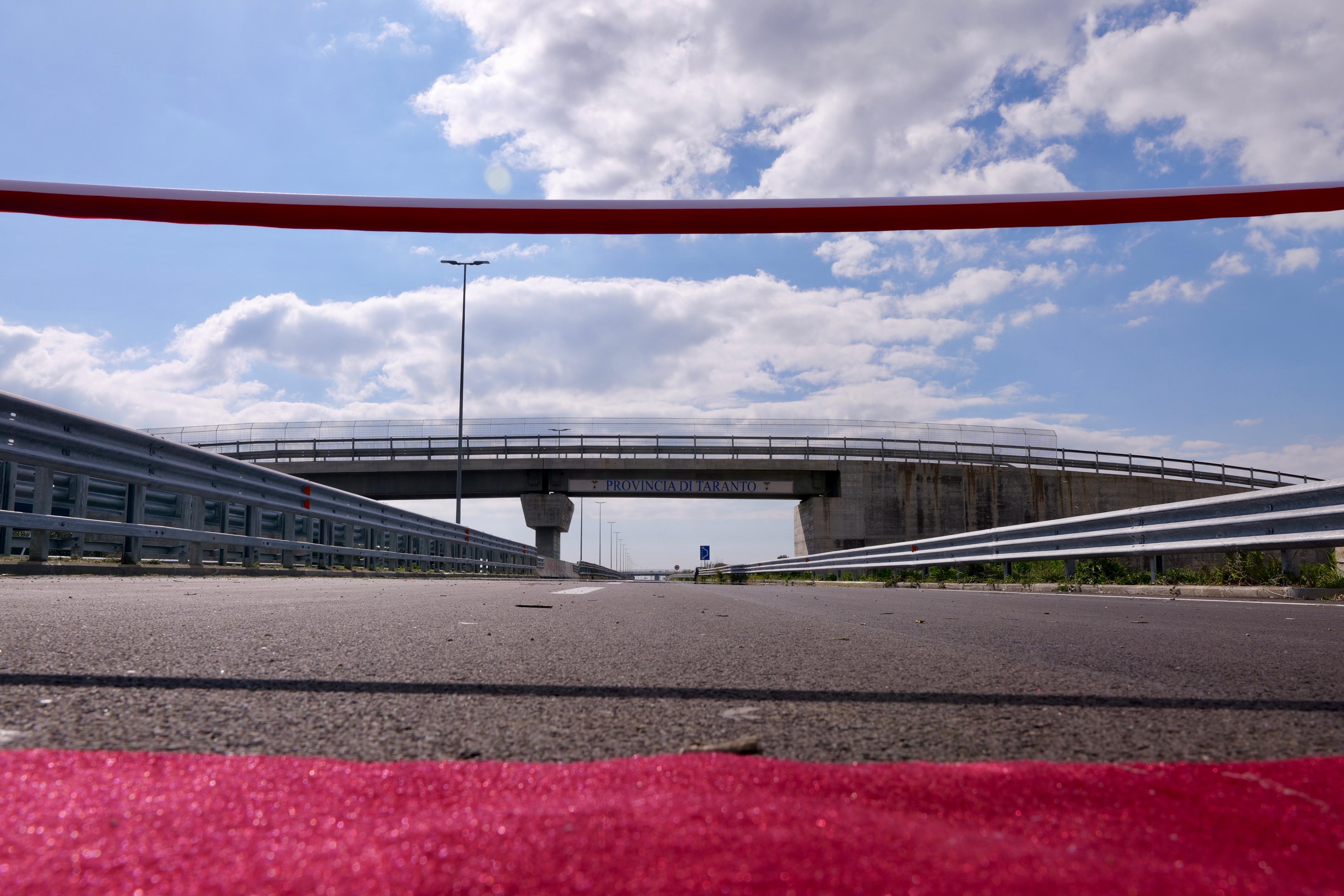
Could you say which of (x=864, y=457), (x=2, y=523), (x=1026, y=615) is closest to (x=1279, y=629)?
(x=1026, y=615)

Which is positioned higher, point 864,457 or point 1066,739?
point 864,457

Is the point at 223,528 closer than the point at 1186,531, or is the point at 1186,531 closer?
the point at 1186,531

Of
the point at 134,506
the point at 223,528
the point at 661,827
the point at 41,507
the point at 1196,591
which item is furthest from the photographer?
the point at 223,528

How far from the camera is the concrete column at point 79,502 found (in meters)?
8.36

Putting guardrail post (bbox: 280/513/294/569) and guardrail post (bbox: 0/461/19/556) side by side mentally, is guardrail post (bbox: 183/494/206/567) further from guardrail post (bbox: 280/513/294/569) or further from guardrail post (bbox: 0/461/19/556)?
guardrail post (bbox: 0/461/19/556)

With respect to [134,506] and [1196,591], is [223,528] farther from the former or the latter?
[1196,591]

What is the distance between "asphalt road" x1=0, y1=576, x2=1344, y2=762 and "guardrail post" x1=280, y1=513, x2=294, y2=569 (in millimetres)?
6736

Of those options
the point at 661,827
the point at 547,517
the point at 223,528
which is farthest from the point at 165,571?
the point at 547,517

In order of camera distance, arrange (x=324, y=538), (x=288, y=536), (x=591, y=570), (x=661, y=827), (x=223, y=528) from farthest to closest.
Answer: (x=591, y=570), (x=324, y=538), (x=288, y=536), (x=223, y=528), (x=661, y=827)

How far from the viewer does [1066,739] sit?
1513mm

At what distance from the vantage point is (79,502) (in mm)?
8227

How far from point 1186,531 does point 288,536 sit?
10.8m

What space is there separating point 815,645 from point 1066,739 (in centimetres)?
179

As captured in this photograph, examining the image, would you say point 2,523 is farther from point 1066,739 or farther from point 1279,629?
point 1279,629
